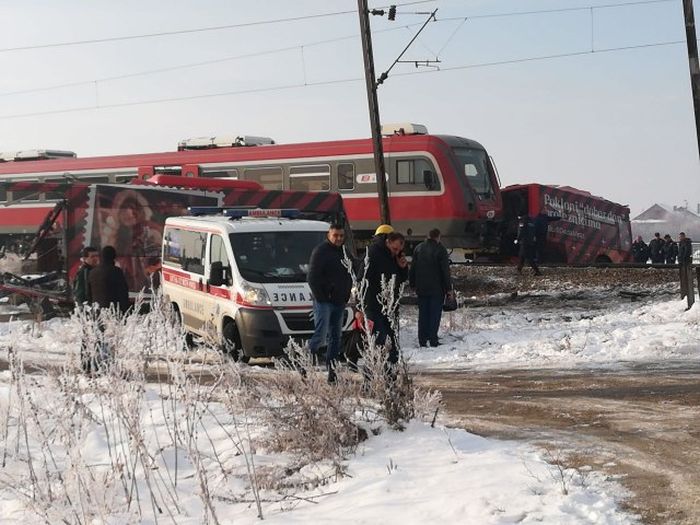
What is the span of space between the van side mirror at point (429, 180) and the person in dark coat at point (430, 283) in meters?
8.29

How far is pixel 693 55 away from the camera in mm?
19391

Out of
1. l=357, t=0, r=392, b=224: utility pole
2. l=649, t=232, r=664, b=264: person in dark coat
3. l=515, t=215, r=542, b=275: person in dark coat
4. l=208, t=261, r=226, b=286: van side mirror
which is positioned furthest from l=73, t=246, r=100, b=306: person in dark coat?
l=649, t=232, r=664, b=264: person in dark coat

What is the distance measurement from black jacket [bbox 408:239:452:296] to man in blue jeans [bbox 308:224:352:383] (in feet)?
15.3

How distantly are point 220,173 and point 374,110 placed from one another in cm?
625

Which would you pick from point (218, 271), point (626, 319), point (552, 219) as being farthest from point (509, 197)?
point (218, 271)

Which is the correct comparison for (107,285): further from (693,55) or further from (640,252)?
(640,252)

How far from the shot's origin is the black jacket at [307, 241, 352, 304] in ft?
32.8

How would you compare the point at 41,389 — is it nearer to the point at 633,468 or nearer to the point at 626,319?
the point at 633,468

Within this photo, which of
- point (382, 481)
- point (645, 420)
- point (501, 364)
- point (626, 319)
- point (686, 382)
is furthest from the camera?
point (626, 319)

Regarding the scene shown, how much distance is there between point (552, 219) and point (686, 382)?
15.9 meters

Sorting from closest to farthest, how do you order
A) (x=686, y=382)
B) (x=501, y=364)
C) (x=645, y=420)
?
(x=645, y=420), (x=686, y=382), (x=501, y=364)

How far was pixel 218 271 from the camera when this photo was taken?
1334cm

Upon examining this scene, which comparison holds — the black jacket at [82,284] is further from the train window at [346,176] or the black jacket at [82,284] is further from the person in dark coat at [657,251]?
the person in dark coat at [657,251]

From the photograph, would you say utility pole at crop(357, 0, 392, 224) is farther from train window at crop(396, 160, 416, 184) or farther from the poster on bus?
the poster on bus
